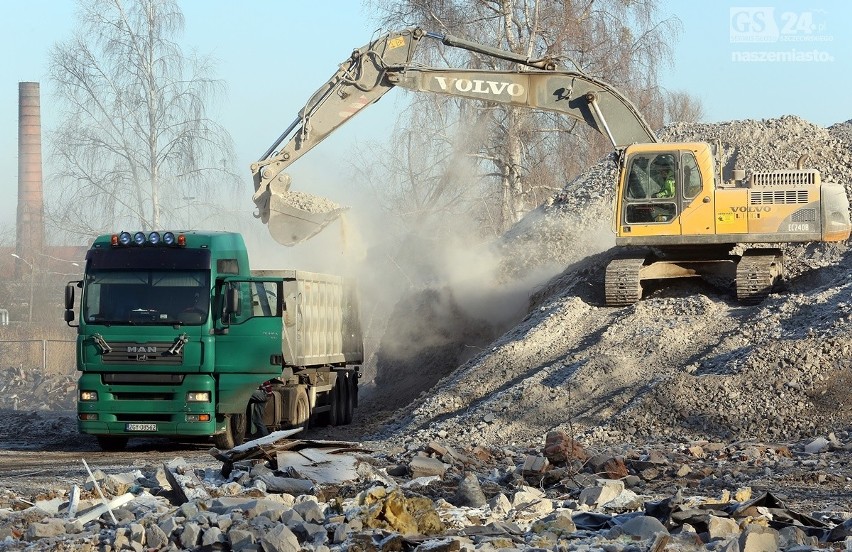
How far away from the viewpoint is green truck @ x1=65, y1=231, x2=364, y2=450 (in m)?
17.8

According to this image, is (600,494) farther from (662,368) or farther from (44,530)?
(662,368)

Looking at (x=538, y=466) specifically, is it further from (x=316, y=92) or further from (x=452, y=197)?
(x=452, y=197)

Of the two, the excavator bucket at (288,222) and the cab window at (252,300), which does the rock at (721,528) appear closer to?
the cab window at (252,300)

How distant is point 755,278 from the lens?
21203mm

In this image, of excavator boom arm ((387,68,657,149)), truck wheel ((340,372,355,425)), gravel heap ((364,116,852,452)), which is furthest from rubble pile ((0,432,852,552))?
excavator boom arm ((387,68,657,149))

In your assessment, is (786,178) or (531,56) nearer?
(786,178)

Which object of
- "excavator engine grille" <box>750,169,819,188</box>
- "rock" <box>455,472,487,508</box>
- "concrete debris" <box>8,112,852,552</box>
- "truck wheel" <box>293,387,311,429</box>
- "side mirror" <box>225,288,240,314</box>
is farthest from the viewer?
"excavator engine grille" <box>750,169,819,188</box>

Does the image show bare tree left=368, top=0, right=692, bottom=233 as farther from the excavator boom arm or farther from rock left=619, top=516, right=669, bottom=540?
rock left=619, top=516, right=669, bottom=540

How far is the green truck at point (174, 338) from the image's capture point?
1775 centimetres

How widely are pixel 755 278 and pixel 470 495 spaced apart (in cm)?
1159

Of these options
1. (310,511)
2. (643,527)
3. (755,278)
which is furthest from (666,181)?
(310,511)

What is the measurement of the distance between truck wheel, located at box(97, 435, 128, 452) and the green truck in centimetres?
2

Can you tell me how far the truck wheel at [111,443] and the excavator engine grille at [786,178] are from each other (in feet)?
38.3

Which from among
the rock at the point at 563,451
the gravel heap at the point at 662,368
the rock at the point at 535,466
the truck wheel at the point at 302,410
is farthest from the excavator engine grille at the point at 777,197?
the rock at the point at 535,466
